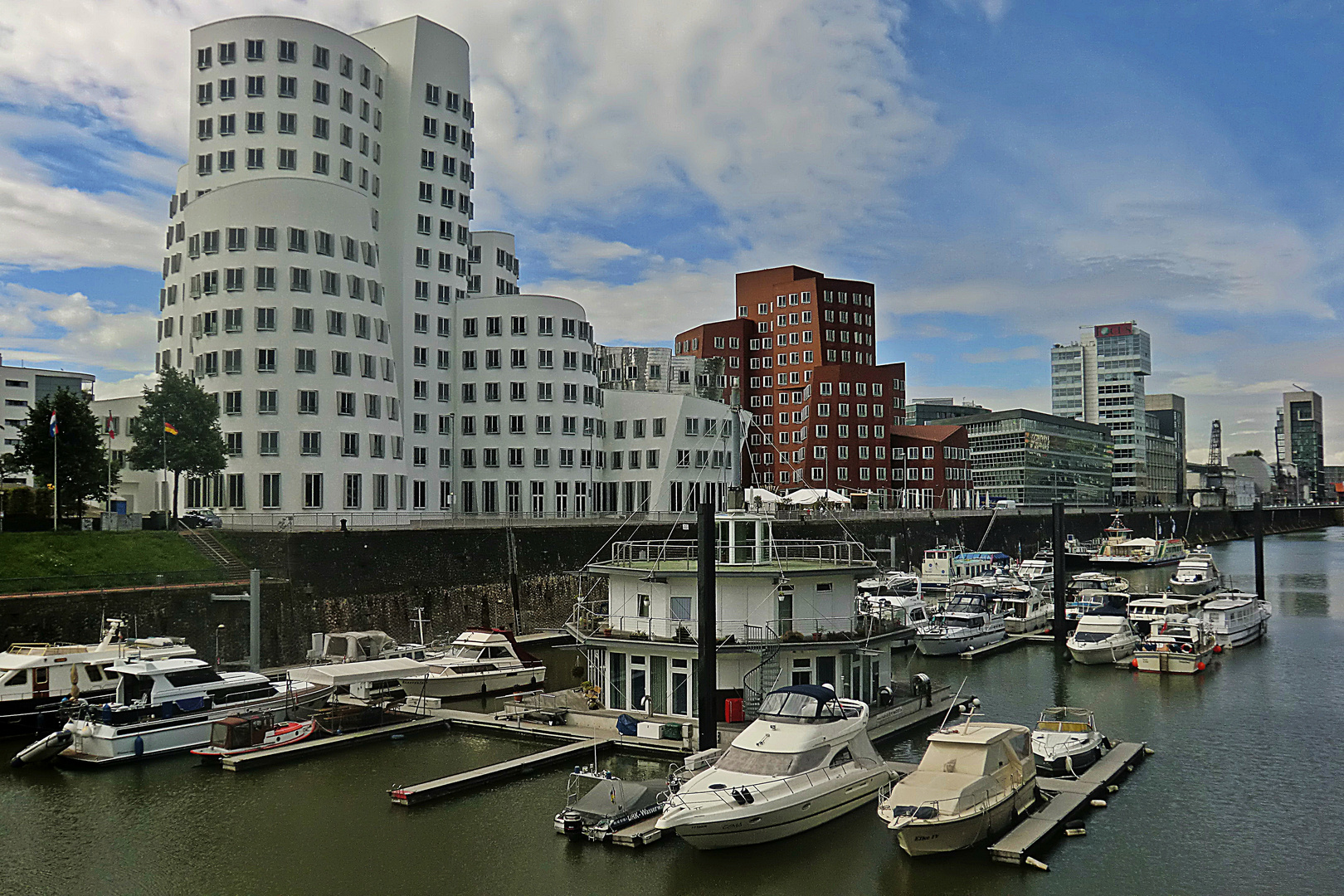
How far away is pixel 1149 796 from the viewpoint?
3100 cm

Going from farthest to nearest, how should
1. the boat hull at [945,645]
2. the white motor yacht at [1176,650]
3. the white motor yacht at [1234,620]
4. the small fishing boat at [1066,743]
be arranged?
the white motor yacht at [1234,620], the boat hull at [945,645], the white motor yacht at [1176,650], the small fishing boat at [1066,743]

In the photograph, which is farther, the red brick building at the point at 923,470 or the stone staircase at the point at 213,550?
the red brick building at the point at 923,470

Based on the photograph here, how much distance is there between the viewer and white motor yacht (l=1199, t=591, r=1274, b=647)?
2434 inches

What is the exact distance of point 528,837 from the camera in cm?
2666

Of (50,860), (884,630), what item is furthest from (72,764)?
(884,630)

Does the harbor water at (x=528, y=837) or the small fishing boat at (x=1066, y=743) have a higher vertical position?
the small fishing boat at (x=1066, y=743)

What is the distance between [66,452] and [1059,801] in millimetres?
61050

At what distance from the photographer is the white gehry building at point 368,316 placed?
76.3 metres

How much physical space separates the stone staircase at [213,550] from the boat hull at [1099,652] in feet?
147

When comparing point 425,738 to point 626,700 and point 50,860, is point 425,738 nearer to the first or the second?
point 626,700

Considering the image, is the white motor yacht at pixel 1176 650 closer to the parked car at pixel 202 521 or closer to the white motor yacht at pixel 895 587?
the white motor yacht at pixel 895 587

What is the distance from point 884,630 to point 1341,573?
107046 millimetres

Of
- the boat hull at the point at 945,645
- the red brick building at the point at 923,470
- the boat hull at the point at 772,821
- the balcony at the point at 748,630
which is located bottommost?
the boat hull at the point at 945,645

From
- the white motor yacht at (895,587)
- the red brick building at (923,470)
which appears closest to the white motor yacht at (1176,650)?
the white motor yacht at (895,587)
